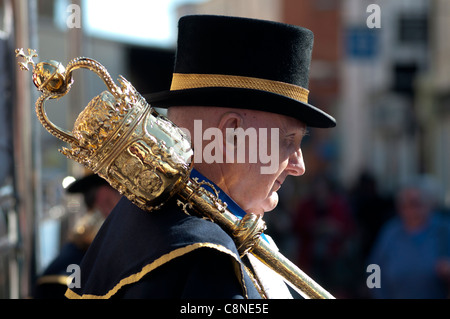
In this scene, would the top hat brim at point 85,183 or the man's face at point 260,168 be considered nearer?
the man's face at point 260,168

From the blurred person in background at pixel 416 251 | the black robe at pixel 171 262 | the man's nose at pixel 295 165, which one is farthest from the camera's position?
the blurred person in background at pixel 416 251

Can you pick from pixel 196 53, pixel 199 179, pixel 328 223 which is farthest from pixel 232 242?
pixel 328 223

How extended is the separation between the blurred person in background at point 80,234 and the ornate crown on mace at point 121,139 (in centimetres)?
201

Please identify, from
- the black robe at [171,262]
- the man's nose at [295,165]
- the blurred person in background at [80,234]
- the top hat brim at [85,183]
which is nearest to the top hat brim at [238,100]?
the man's nose at [295,165]

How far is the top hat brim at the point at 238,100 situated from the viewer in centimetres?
197

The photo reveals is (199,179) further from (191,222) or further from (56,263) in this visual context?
(56,263)

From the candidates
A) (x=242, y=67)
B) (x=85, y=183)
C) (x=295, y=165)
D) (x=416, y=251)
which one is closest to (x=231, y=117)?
(x=242, y=67)

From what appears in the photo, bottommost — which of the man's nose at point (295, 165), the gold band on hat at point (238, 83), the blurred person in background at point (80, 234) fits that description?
the blurred person in background at point (80, 234)

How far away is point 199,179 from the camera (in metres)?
1.96

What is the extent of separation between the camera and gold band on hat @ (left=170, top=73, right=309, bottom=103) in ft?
6.56

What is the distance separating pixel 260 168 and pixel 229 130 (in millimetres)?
155

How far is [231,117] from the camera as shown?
1993 mm

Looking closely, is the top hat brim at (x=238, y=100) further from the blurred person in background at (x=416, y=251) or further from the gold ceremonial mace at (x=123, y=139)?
the blurred person in background at (x=416, y=251)

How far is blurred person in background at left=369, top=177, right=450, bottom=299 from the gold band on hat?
325cm
